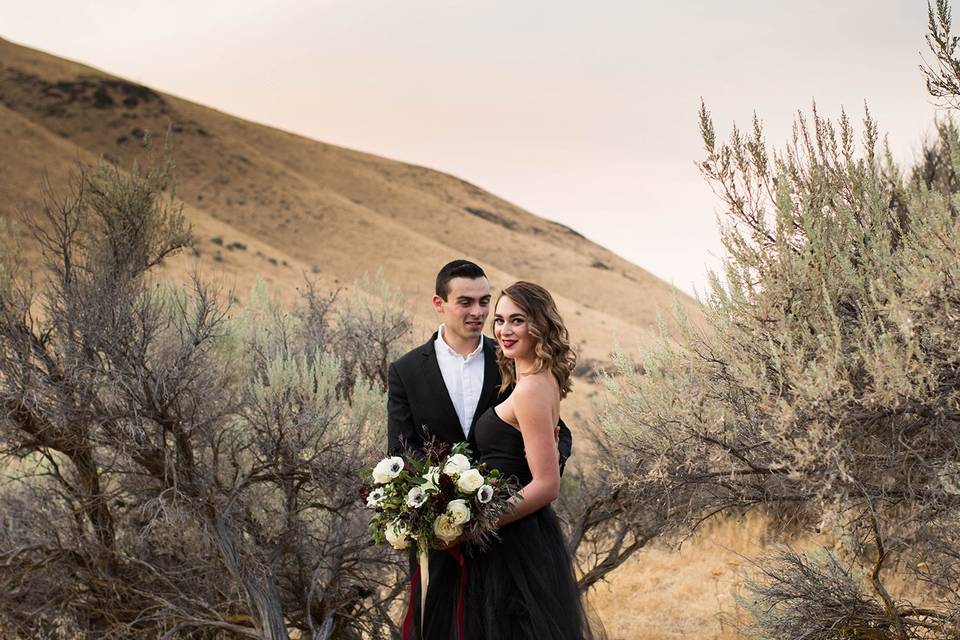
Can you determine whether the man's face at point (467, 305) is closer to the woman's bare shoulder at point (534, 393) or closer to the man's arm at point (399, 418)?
the man's arm at point (399, 418)

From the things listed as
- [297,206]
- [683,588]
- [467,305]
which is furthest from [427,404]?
[297,206]

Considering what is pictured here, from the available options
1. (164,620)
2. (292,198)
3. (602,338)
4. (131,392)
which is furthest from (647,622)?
(292,198)

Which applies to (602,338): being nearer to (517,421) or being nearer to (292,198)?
(292,198)

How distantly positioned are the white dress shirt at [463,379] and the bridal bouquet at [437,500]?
428 millimetres

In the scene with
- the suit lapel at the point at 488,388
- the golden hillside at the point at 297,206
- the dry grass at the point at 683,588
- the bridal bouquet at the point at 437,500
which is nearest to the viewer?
the bridal bouquet at the point at 437,500

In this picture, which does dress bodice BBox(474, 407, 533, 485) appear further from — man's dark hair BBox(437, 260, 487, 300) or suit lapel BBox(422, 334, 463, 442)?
man's dark hair BBox(437, 260, 487, 300)

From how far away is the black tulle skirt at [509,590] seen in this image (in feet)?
11.6

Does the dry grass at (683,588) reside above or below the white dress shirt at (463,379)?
below

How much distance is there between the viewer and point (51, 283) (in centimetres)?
745

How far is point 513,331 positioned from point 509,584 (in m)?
0.99

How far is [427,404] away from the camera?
394 cm

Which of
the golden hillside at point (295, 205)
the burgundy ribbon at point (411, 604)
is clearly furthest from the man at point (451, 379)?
the golden hillside at point (295, 205)

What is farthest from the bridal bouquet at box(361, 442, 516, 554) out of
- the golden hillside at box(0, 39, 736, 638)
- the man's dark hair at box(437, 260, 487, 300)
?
the golden hillside at box(0, 39, 736, 638)

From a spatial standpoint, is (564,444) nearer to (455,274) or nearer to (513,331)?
(513,331)
